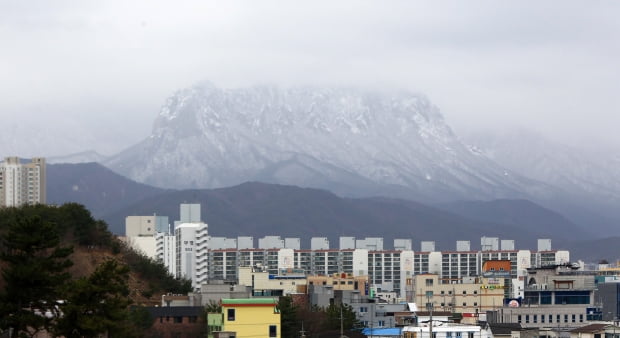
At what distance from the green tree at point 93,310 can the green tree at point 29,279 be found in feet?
3.21

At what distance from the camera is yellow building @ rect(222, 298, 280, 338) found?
73750mm

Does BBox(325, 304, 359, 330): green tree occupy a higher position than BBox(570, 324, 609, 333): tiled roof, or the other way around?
BBox(325, 304, 359, 330): green tree

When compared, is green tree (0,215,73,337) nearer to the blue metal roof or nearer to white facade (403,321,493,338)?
white facade (403,321,493,338)

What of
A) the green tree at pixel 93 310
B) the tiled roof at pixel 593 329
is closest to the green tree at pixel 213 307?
the green tree at pixel 93 310

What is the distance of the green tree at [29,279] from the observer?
189 feet

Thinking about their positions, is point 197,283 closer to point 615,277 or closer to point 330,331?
point 615,277

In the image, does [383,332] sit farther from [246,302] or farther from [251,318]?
[251,318]

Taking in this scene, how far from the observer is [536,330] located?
100 metres

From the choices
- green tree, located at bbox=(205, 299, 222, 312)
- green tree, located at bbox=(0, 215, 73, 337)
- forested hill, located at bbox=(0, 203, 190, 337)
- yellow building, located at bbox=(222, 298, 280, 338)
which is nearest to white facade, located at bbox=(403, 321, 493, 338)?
green tree, located at bbox=(205, 299, 222, 312)

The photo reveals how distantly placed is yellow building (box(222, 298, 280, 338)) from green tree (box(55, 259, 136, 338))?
15.7 m

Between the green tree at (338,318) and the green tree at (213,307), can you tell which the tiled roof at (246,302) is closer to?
the green tree at (213,307)

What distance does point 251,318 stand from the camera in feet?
243

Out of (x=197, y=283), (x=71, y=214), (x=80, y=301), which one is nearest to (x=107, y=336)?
(x=80, y=301)

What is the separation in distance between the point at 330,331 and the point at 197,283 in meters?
109
